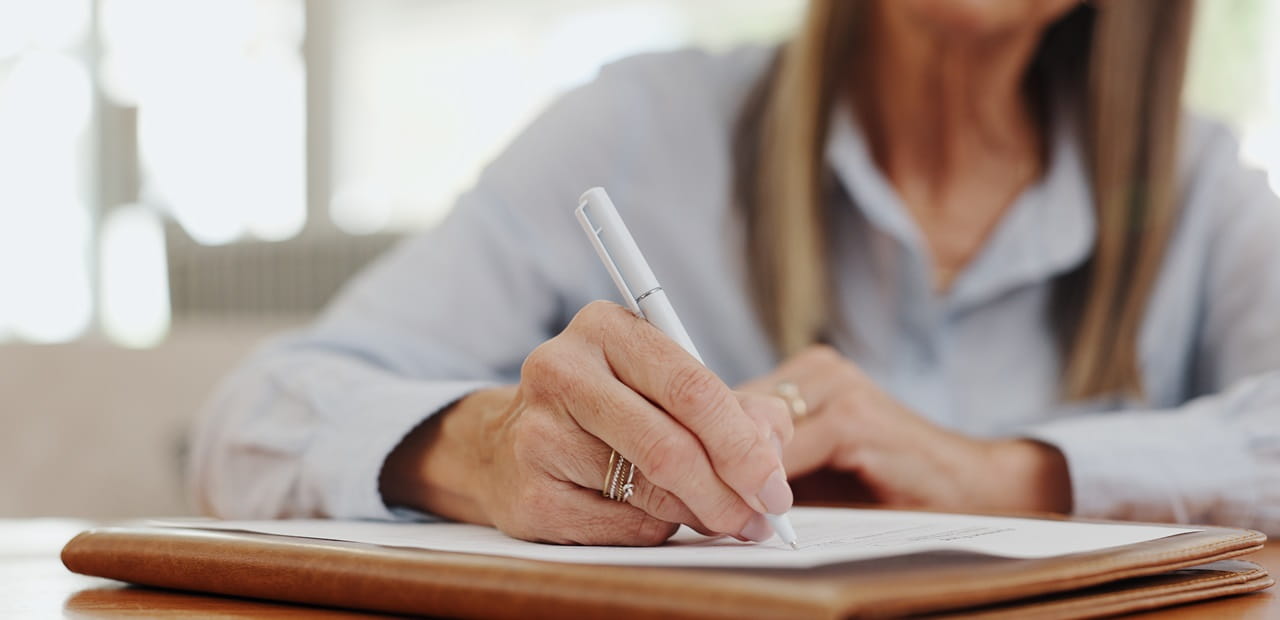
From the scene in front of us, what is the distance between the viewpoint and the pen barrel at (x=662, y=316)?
0.43 meters

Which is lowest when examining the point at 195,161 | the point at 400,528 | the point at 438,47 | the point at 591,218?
the point at 400,528

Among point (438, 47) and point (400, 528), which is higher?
point (438, 47)

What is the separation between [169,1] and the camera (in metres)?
4.81

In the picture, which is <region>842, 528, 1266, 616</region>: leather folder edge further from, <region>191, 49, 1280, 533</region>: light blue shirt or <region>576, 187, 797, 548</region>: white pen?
<region>191, 49, 1280, 533</region>: light blue shirt

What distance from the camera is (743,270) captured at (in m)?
0.99

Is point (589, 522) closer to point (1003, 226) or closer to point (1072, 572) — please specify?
point (1072, 572)

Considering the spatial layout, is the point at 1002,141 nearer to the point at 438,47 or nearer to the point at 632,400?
the point at 632,400

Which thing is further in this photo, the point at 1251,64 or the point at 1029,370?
the point at 1251,64

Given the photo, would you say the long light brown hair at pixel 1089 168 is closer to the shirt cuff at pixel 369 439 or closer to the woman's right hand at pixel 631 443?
the shirt cuff at pixel 369 439

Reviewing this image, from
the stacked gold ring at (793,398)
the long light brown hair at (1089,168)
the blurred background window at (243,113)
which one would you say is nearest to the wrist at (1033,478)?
the stacked gold ring at (793,398)

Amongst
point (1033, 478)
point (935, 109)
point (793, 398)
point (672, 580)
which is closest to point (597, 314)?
point (672, 580)

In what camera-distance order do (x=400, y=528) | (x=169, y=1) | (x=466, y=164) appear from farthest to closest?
(x=169, y=1) → (x=466, y=164) → (x=400, y=528)

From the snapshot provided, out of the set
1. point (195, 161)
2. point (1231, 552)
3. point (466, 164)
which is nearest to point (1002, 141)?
point (1231, 552)

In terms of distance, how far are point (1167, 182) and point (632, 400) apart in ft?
2.38
